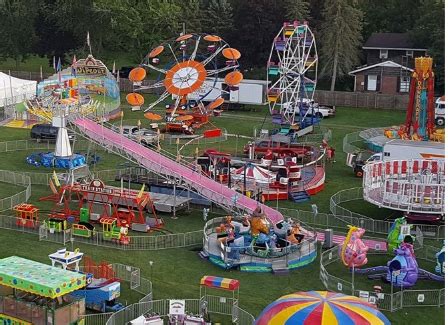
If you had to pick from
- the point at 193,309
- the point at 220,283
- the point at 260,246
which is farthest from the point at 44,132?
the point at 220,283

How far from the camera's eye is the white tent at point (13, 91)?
70250 millimetres

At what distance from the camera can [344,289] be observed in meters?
33.4

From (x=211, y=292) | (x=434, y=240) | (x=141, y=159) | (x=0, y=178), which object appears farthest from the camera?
(x=0, y=178)

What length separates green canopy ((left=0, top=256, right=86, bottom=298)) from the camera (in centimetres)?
2795

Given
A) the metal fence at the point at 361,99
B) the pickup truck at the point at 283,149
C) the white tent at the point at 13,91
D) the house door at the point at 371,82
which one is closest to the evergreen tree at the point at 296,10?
the house door at the point at 371,82

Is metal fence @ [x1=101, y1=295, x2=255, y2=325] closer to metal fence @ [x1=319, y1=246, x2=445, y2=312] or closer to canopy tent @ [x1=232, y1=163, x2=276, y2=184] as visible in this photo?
metal fence @ [x1=319, y1=246, x2=445, y2=312]

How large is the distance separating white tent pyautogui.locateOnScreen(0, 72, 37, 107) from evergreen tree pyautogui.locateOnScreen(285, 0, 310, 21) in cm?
2729

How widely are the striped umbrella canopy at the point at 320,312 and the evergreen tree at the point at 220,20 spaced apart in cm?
6496

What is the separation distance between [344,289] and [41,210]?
58.3 feet

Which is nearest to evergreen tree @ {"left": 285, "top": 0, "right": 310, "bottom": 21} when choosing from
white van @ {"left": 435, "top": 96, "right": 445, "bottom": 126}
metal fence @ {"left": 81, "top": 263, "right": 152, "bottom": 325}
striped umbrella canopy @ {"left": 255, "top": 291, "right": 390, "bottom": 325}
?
white van @ {"left": 435, "top": 96, "right": 445, "bottom": 126}

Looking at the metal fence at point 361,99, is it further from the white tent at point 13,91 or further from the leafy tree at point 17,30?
the leafy tree at point 17,30

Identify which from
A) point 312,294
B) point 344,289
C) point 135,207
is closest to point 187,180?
point 135,207

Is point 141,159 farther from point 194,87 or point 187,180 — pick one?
point 194,87

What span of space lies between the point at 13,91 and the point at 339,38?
96.5ft
